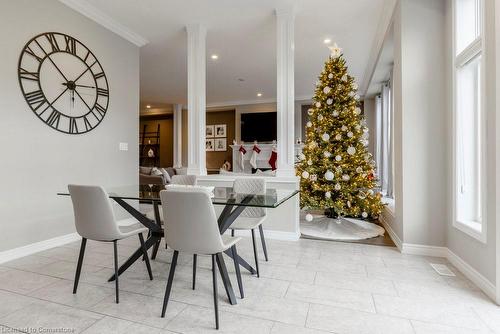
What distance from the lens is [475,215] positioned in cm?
246

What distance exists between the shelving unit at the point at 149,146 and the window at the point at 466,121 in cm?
920

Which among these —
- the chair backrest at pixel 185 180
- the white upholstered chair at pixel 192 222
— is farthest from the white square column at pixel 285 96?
the white upholstered chair at pixel 192 222

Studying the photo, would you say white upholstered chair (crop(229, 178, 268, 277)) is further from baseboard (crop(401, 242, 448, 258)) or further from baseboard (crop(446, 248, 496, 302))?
baseboard (crop(446, 248, 496, 302))

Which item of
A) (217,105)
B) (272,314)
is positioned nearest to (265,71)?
(217,105)

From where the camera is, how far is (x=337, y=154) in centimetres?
397

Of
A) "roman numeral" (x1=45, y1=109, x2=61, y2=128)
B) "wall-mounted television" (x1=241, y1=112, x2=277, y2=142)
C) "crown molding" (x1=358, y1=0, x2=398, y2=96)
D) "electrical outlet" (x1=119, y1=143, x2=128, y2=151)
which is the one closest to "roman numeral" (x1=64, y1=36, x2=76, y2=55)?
"roman numeral" (x1=45, y1=109, x2=61, y2=128)

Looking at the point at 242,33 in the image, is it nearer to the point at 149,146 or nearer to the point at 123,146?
the point at 123,146

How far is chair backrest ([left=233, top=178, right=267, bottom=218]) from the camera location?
2.77 metres

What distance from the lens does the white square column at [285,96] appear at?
3523 millimetres

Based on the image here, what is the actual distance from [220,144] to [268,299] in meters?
7.43

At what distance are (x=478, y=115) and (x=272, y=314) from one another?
2482 mm

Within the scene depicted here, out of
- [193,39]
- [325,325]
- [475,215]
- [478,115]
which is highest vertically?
[193,39]

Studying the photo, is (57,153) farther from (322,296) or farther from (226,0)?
(322,296)

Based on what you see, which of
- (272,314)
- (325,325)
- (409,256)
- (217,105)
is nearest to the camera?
(325,325)
